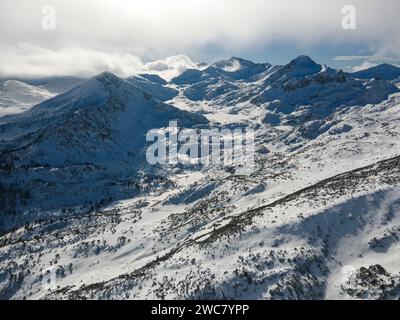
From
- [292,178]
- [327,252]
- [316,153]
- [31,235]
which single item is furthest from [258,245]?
[316,153]

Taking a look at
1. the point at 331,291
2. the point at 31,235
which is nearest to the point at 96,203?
the point at 31,235

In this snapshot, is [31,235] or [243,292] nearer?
[243,292]
